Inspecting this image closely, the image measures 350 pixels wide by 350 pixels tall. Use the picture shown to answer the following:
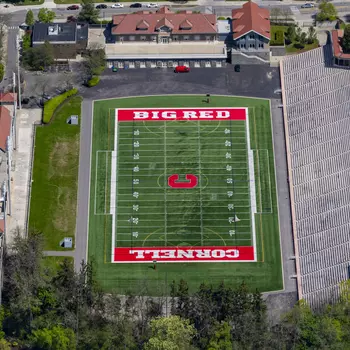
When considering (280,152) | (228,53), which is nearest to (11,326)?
(280,152)

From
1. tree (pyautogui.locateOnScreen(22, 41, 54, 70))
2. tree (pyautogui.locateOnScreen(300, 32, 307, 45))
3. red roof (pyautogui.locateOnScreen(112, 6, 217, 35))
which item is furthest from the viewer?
tree (pyautogui.locateOnScreen(300, 32, 307, 45))

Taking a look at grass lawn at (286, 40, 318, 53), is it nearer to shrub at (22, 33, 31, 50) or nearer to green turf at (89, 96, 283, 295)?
green turf at (89, 96, 283, 295)

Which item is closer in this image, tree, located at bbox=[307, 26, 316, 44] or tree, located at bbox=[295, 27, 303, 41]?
tree, located at bbox=[307, 26, 316, 44]

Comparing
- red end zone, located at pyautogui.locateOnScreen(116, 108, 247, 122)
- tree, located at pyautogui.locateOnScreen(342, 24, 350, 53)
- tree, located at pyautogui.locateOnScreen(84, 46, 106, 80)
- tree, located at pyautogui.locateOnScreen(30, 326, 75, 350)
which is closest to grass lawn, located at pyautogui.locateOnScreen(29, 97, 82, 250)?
tree, located at pyautogui.locateOnScreen(84, 46, 106, 80)

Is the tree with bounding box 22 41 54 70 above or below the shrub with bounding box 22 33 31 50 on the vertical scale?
below

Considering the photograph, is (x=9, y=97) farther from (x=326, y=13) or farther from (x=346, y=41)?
(x=326, y=13)

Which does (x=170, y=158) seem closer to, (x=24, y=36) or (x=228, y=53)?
(x=228, y=53)

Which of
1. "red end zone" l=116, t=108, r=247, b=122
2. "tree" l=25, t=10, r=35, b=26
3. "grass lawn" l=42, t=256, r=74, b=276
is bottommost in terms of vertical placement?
"grass lawn" l=42, t=256, r=74, b=276
